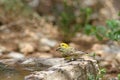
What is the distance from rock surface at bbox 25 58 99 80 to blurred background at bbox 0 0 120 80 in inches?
156

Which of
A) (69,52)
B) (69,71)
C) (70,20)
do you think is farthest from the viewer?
(70,20)

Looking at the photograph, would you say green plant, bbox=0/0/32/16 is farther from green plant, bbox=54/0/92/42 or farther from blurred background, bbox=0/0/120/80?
green plant, bbox=54/0/92/42

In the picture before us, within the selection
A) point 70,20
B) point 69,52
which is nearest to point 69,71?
point 69,52

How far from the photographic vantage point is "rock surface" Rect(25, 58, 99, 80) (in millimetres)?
3732

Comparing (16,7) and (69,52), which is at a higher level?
(16,7)

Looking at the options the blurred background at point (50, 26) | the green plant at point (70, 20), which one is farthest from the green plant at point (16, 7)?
the green plant at point (70, 20)

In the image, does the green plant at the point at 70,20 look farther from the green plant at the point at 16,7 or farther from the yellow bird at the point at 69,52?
the yellow bird at the point at 69,52

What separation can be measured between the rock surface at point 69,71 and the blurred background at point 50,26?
13.0 feet

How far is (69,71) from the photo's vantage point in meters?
4.06

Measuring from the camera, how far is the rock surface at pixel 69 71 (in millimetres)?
3732

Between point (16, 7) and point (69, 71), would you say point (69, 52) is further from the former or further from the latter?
point (16, 7)

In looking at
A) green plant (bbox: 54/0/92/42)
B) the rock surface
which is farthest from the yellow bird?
green plant (bbox: 54/0/92/42)

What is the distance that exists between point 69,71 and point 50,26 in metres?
6.39

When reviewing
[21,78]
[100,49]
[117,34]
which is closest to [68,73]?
[21,78]
